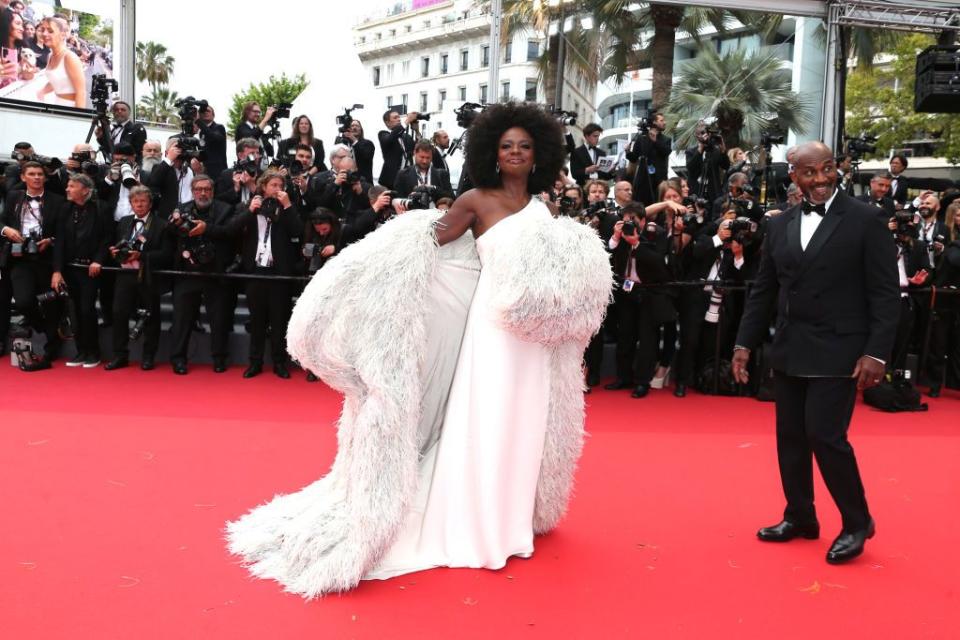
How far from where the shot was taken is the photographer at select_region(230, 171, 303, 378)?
753 cm

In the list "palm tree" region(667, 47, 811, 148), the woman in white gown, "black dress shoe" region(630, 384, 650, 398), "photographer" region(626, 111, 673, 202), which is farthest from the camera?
"palm tree" region(667, 47, 811, 148)

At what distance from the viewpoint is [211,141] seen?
9398 mm

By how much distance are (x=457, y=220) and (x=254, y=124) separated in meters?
7.14

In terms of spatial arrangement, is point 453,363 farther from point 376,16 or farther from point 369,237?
point 376,16

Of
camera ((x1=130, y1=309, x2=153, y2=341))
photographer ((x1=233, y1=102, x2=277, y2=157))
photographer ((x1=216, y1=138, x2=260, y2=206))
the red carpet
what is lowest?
the red carpet

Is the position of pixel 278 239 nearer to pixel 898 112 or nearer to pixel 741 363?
pixel 741 363

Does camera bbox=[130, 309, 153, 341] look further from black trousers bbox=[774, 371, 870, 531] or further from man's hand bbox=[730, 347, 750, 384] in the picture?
black trousers bbox=[774, 371, 870, 531]

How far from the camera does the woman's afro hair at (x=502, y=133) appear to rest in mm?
3393

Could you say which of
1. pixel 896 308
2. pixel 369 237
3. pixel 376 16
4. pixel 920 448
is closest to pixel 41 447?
pixel 369 237

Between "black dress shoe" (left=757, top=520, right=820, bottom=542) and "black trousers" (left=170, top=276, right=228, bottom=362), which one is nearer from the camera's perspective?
"black dress shoe" (left=757, top=520, right=820, bottom=542)

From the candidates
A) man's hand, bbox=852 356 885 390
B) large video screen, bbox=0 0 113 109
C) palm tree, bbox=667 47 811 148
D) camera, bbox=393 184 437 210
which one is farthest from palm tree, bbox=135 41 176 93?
man's hand, bbox=852 356 885 390

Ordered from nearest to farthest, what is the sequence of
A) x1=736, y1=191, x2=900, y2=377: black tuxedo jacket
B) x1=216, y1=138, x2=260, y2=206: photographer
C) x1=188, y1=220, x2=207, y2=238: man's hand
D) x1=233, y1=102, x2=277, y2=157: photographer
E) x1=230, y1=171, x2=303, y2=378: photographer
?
x1=736, y1=191, x2=900, y2=377: black tuxedo jacket → x1=188, y1=220, x2=207, y2=238: man's hand → x1=230, y1=171, x2=303, y2=378: photographer → x1=216, y1=138, x2=260, y2=206: photographer → x1=233, y1=102, x2=277, y2=157: photographer

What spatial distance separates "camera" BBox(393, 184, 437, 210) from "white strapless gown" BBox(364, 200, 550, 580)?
2.46 meters

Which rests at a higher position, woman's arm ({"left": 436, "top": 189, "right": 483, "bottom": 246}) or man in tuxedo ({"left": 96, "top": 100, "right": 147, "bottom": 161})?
man in tuxedo ({"left": 96, "top": 100, "right": 147, "bottom": 161})
